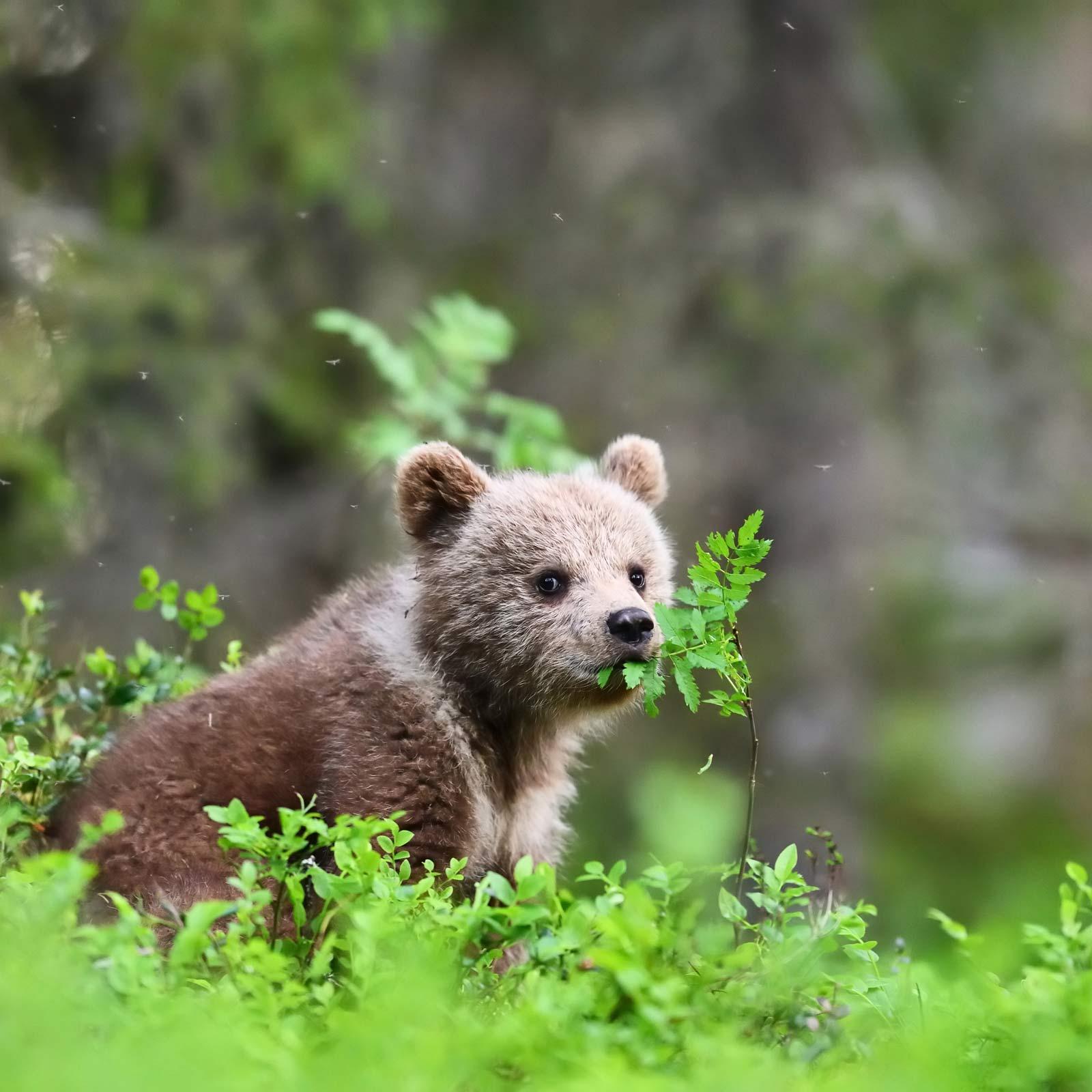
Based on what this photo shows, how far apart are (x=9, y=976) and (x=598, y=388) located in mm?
8664

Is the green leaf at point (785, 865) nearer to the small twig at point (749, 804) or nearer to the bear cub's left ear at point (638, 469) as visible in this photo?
the small twig at point (749, 804)

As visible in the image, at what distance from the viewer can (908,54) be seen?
11.5m

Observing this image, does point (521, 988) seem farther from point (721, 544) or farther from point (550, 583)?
point (550, 583)

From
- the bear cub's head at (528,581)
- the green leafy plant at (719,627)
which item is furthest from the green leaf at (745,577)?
the bear cub's head at (528,581)

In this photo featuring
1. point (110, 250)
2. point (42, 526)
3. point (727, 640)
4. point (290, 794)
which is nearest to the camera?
point (727, 640)

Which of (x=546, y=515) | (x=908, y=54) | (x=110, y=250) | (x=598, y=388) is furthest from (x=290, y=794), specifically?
(x=908, y=54)

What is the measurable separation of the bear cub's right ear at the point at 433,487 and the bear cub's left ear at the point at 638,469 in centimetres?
73

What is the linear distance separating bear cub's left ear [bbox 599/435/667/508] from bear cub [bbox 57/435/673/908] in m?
0.15

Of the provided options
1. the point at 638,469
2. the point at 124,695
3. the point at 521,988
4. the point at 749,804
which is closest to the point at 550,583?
the point at 638,469

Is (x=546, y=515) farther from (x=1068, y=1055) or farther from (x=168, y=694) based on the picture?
(x=1068, y=1055)

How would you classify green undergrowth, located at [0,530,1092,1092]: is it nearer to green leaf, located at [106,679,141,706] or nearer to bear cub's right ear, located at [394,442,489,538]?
green leaf, located at [106,679,141,706]

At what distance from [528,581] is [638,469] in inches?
37.9

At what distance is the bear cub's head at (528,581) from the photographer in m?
4.68

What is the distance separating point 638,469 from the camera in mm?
5617
